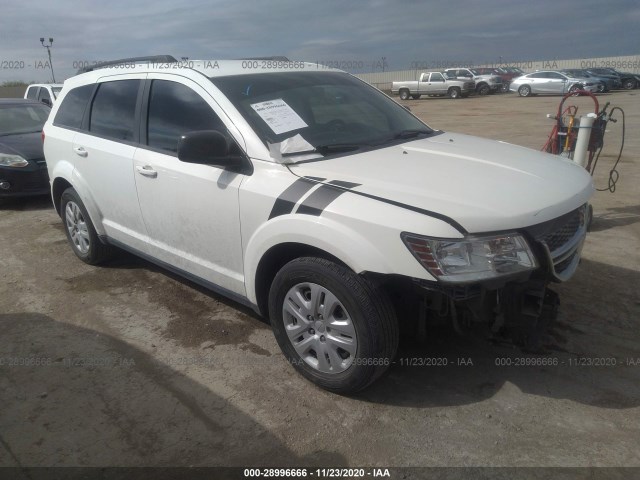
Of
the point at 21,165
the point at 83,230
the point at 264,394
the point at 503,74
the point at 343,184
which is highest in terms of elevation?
the point at 503,74

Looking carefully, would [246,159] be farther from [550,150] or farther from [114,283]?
[550,150]

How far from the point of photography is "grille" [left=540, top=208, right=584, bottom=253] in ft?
8.85

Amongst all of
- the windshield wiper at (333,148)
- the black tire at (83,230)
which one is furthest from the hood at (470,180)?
the black tire at (83,230)

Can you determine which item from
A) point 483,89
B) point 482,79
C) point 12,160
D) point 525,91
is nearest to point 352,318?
point 12,160

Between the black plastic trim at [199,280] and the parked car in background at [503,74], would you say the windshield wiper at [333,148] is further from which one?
the parked car in background at [503,74]

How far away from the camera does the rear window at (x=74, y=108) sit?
4.75 metres

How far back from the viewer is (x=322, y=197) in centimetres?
273

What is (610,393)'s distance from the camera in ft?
9.53

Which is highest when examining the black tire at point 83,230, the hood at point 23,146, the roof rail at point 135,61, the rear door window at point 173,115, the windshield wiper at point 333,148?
the roof rail at point 135,61

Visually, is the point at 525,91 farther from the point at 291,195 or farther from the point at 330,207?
the point at 330,207

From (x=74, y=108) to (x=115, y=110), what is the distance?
88 cm

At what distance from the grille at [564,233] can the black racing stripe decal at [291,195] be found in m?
1.25

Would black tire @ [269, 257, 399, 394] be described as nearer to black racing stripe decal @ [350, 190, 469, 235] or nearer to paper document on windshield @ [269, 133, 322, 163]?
black racing stripe decal @ [350, 190, 469, 235]

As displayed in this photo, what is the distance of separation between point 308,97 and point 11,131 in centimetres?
690
